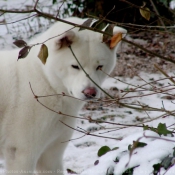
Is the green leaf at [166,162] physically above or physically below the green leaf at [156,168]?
above

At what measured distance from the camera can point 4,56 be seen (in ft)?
11.1

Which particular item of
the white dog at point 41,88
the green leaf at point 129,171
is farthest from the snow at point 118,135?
the white dog at point 41,88

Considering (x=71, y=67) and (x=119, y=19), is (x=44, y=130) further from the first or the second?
(x=119, y=19)

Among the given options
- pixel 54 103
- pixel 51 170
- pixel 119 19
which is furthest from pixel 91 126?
pixel 119 19

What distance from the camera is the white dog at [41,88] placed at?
314 cm

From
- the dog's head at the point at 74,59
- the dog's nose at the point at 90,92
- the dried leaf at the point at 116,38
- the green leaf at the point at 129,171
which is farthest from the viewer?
the dog's head at the point at 74,59

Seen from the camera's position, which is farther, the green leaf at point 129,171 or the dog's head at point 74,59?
the dog's head at point 74,59

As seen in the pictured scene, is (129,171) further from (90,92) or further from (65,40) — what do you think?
(65,40)

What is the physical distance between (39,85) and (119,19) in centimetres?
424

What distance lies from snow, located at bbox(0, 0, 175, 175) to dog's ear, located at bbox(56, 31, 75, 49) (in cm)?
62

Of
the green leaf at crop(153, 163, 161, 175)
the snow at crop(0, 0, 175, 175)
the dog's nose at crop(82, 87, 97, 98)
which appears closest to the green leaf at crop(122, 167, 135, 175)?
the snow at crop(0, 0, 175, 175)

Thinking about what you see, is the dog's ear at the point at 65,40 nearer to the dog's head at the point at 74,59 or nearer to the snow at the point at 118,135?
the dog's head at the point at 74,59

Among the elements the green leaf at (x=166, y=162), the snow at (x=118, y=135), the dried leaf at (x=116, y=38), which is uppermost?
the dried leaf at (x=116, y=38)

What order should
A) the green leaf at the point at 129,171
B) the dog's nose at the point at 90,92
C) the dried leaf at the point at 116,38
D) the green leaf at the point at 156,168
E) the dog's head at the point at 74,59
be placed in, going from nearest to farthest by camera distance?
the green leaf at the point at 156,168 < the green leaf at the point at 129,171 < the dried leaf at the point at 116,38 < the dog's nose at the point at 90,92 < the dog's head at the point at 74,59
